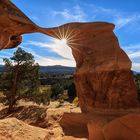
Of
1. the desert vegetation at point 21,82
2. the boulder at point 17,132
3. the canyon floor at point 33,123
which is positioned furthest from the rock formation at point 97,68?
the desert vegetation at point 21,82

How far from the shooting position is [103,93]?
7098 millimetres

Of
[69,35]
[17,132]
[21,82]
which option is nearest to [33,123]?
[21,82]

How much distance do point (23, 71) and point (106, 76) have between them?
20.4 metres

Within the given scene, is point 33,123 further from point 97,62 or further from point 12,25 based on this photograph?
point 12,25

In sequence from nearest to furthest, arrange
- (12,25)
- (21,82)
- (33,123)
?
1. (12,25)
2. (33,123)
3. (21,82)

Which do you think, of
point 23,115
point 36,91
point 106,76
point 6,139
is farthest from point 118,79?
point 36,91

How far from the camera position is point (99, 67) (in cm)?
701

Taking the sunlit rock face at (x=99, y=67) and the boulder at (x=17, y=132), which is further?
the boulder at (x=17, y=132)

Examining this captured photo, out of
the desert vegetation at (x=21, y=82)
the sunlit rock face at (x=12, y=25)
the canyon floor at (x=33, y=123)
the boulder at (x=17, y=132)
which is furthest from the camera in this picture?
the desert vegetation at (x=21, y=82)

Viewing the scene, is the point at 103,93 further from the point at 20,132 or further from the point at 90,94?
the point at 20,132

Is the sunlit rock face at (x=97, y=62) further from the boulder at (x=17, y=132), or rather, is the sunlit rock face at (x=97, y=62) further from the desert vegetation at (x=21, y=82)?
the desert vegetation at (x=21, y=82)

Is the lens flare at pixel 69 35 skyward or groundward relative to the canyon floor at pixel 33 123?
skyward

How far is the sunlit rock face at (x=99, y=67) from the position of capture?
7.00 meters

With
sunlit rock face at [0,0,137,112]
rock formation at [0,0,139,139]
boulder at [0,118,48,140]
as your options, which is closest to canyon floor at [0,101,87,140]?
boulder at [0,118,48,140]
